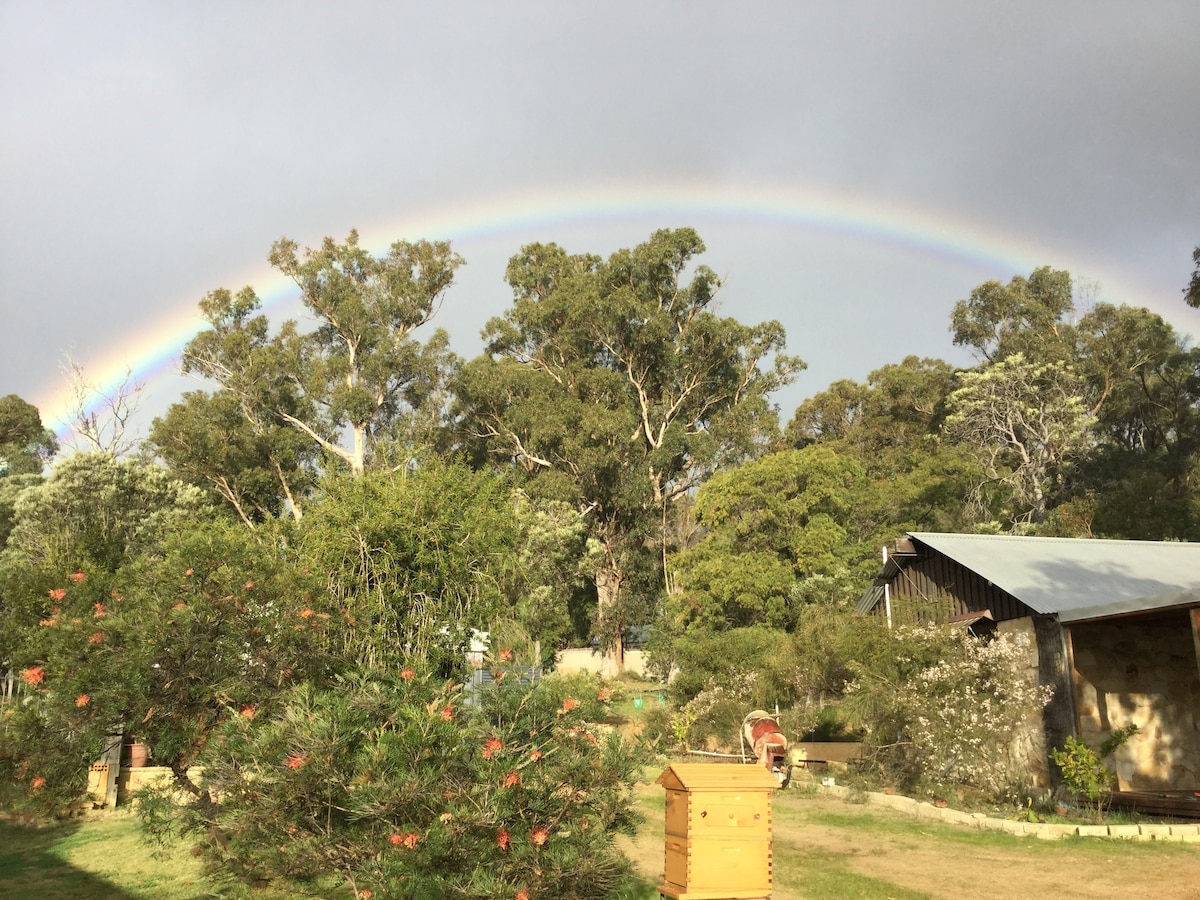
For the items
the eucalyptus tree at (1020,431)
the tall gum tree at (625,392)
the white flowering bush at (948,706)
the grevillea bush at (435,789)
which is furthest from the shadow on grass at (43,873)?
the eucalyptus tree at (1020,431)

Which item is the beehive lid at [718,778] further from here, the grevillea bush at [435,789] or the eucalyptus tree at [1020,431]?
the eucalyptus tree at [1020,431]

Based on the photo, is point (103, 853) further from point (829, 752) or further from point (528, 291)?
point (528, 291)

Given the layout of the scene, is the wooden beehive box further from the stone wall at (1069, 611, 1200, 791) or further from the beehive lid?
the stone wall at (1069, 611, 1200, 791)

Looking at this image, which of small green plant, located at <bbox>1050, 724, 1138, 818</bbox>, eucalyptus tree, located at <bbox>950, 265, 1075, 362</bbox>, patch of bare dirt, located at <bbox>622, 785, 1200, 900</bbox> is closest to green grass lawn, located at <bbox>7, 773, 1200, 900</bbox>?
patch of bare dirt, located at <bbox>622, 785, 1200, 900</bbox>

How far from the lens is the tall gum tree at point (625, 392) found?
42.2m

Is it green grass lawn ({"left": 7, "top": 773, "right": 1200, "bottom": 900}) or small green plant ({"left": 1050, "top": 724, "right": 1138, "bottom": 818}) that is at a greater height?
small green plant ({"left": 1050, "top": 724, "right": 1138, "bottom": 818})

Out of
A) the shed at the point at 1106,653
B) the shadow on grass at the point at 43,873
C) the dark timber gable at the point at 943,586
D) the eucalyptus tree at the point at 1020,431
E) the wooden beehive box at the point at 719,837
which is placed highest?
the eucalyptus tree at the point at 1020,431

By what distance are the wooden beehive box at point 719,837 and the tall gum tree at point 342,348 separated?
36.8m

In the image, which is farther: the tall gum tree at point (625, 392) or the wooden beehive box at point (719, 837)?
the tall gum tree at point (625, 392)

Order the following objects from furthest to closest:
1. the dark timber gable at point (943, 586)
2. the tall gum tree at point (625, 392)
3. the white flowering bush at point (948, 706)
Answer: the tall gum tree at point (625, 392), the dark timber gable at point (943, 586), the white flowering bush at point (948, 706)

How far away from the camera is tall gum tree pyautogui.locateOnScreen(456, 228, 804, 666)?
4225 centimetres

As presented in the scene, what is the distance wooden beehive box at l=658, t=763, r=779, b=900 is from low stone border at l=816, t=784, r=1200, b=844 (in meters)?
6.71

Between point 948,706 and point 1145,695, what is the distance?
4.04 m

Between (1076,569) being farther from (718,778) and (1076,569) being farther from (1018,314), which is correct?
(1018,314)
